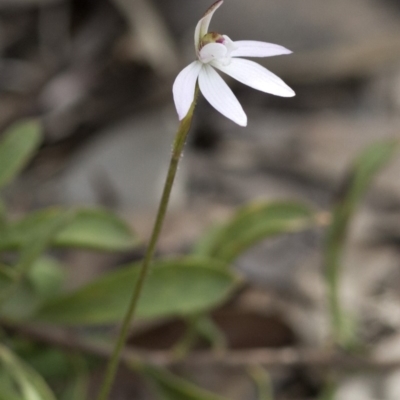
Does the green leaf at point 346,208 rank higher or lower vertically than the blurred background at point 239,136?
lower

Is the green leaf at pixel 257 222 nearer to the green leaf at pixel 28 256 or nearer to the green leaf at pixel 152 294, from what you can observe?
the green leaf at pixel 152 294

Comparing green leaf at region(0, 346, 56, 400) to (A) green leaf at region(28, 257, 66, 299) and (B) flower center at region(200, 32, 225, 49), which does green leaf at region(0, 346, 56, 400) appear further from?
(B) flower center at region(200, 32, 225, 49)

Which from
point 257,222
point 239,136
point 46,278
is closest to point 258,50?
point 257,222

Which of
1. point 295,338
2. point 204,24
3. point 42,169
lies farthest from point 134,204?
point 204,24

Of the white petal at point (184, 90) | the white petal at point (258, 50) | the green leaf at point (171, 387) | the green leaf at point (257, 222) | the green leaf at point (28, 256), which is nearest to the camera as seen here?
the white petal at point (184, 90)

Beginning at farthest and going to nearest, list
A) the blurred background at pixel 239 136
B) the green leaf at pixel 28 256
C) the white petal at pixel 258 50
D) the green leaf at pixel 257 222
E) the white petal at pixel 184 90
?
1. the blurred background at pixel 239 136
2. the green leaf at pixel 257 222
3. the green leaf at pixel 28 256
4. the white petal at pixel 258 50
5. the white petal at pixel 184 90

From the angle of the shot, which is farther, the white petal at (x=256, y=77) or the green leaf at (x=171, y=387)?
the green leaf at (x=171, y=387)

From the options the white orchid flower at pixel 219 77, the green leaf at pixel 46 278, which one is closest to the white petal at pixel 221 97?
the white orchid flower at pixel 219 77

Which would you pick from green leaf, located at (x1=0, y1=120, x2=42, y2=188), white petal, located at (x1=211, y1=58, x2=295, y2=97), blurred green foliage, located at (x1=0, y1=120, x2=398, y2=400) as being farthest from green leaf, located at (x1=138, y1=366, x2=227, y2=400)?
white petal, located at (x1=211, y1=58, x2=295, y2=97)

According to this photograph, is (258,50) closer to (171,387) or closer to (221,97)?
(221,97)
